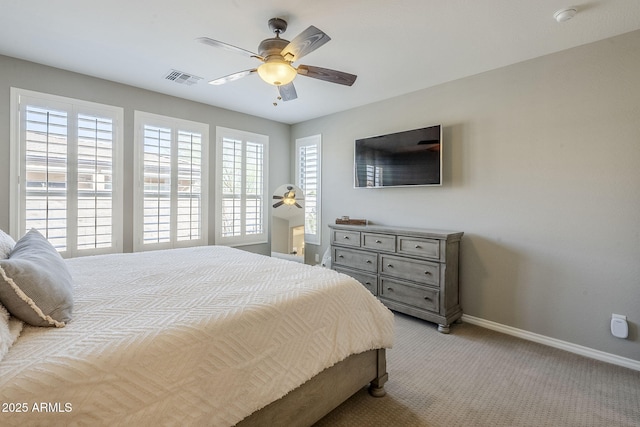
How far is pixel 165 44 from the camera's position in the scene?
2582 millimetres

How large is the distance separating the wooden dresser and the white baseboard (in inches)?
9.7

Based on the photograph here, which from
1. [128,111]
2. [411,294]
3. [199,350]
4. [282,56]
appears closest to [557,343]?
[411,294]

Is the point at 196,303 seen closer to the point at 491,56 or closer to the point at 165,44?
the point at 165,44

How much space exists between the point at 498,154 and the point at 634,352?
1.94m

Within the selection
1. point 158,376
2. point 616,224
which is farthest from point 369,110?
point 158,376

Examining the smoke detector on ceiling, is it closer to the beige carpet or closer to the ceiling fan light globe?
the ceiling fan light globe

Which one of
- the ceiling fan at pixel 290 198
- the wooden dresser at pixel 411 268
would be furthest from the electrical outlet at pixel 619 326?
the ceiling fan at pixel 290 198

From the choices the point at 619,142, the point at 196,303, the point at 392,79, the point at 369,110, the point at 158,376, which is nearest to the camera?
the point at 158,376

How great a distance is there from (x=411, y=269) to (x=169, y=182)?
3.21 metres

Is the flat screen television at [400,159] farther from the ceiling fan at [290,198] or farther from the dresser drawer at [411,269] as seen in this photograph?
the ceiling fan at [290,198]

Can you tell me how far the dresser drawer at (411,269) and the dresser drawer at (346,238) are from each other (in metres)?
0.41

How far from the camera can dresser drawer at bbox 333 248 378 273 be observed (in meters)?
3.50

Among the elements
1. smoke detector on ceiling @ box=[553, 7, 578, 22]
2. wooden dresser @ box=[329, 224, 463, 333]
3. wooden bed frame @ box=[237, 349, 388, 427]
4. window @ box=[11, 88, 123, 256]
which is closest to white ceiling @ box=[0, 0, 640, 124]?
smoke detector on ceiling @ box=[553, 7, 578, 22]

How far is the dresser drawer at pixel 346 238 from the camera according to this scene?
12.1ft
